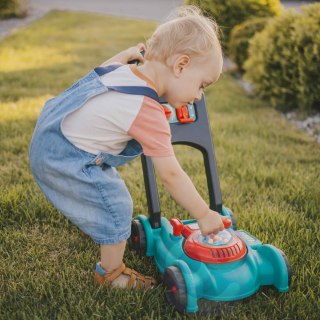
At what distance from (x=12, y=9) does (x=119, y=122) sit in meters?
9.28

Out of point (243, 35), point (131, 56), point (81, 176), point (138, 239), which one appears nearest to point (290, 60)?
point (243, 35)

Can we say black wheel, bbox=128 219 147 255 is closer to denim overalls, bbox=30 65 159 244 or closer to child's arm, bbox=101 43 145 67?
denim overalls, bbox=30 65 159 244

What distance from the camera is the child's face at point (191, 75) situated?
1645 millimetres

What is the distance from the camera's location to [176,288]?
165cm

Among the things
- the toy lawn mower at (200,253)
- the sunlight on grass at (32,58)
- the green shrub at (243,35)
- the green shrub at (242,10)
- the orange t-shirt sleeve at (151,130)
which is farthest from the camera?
the green shrub at (242,10)

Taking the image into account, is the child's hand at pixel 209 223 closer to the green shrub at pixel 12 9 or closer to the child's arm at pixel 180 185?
the child's arm at pixel 180 185

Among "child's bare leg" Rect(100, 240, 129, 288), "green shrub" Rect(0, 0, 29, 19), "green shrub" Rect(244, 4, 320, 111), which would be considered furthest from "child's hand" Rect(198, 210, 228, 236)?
"green shrub" Rect(0, 0, 29, 19)

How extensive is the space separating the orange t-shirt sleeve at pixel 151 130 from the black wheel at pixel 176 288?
0.44 metres

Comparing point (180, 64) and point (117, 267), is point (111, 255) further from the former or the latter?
point (180, 64)

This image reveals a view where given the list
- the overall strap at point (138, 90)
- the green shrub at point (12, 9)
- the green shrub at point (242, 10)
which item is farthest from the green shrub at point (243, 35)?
the green shrub at point (12, 9)

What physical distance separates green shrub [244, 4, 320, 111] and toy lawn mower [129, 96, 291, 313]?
258cm

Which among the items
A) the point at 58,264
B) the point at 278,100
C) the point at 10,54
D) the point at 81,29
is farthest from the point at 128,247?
the point at 81,29

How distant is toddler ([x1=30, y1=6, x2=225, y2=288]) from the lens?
1609mm

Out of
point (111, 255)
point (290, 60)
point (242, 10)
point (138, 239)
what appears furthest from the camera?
point (242, 10)
